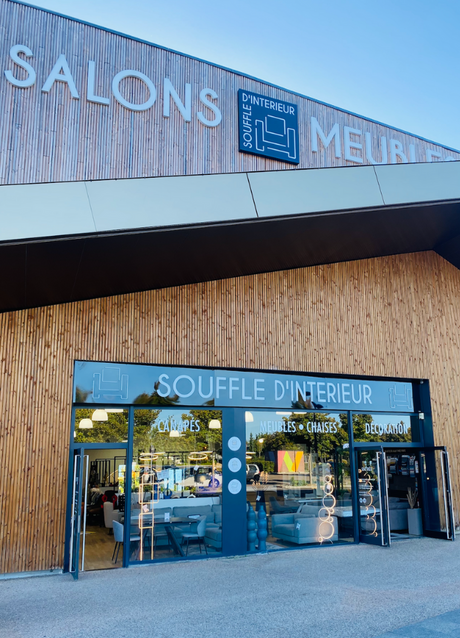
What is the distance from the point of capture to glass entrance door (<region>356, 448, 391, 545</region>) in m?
10.6

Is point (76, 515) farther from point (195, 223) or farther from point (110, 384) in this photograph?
point (195, 223)

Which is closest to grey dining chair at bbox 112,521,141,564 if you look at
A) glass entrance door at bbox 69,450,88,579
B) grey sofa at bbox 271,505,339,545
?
glass entrance door at bbox 69,450,88,579

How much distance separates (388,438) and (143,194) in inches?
302

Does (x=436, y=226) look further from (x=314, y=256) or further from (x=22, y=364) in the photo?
(x=22, y=364)

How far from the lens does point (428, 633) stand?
539 centimetres

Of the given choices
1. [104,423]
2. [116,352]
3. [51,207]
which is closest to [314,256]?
[116,352]

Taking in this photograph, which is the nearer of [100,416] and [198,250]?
[198,250]

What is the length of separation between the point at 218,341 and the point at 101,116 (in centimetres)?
420

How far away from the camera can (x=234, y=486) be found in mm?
9852

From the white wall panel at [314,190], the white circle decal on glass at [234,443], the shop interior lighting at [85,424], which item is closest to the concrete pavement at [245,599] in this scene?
the white circle decal on glass at [234,443]

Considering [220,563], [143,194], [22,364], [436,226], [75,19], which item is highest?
[75,19]

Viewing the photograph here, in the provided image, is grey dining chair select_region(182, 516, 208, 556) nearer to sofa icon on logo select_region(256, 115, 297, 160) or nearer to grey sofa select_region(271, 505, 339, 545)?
grey sofa select_region(271, 505, 339, 545)

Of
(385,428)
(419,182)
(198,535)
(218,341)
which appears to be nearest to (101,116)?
(218,341)

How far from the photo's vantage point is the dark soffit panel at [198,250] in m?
7.13
